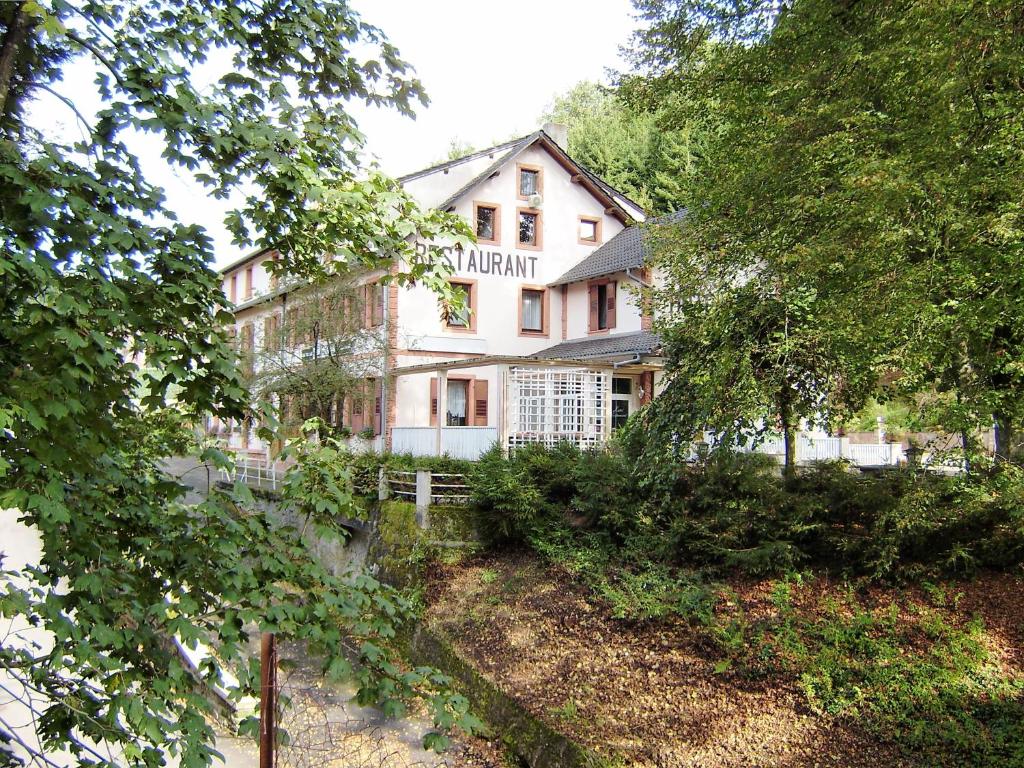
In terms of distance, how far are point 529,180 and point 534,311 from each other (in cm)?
418

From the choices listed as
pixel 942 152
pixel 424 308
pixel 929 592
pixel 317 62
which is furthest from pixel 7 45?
pixel 424 308

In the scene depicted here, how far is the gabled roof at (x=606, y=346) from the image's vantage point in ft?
69.7

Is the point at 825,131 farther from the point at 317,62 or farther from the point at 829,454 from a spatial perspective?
the point at 829,454

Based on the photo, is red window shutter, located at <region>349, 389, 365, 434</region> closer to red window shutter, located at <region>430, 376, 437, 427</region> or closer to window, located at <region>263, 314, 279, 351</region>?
red window shutter, located at <region>430, 376, 437, 427</region>

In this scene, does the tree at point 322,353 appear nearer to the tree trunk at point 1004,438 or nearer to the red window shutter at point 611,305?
the red window shutter at point 611,305

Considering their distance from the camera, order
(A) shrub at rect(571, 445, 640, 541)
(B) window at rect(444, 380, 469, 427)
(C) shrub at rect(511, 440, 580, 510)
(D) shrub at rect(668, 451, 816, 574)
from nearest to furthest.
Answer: (D) shrub at rect(668, 451, 816, 574)
(A) shrub at rect(571, 445, 640, 541)
(C) shrub at rect(511, 440, 580, 510)
(B) window at rect(444, 380, 469, 427)

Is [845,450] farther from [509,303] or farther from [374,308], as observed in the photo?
[374,308]

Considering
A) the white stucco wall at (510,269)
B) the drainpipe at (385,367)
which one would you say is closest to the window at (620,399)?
the white stucco wall at (510,269)

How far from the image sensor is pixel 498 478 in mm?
14664

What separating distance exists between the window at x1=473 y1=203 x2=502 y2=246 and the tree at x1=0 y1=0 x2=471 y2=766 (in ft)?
70.1

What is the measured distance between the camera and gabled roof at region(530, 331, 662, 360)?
21.3 m

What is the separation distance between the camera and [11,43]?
3.25 m

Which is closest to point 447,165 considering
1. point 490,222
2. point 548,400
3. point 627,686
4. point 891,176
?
point 490,222

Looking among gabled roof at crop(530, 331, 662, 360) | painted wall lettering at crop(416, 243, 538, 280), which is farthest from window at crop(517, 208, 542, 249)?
gabled roof at crop(530, 331, 662, 360)
